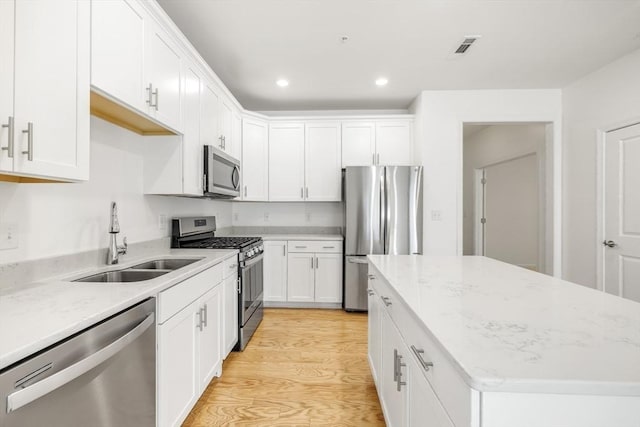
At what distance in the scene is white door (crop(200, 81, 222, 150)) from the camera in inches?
101

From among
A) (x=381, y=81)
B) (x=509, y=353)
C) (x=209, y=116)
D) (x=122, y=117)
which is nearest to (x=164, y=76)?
→ (x=122, y=117)

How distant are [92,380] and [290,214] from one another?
3473 millimetres

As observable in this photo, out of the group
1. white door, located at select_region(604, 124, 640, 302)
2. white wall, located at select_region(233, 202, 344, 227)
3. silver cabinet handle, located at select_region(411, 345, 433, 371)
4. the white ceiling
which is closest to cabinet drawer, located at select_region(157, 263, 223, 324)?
silver cabinet handle, located at select_region(411, 345, 433, 371)

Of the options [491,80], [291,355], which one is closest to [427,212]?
[491,80]

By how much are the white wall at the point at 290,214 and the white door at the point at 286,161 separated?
35 cm

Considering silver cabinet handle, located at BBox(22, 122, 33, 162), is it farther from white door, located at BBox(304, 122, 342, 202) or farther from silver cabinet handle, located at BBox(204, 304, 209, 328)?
white door, located at BBox(304, 122, 342, 202)

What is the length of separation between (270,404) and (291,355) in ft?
2.15

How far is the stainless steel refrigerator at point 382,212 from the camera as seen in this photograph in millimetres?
3586

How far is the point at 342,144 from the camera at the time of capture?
4.00 m

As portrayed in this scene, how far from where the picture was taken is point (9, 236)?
1276mm

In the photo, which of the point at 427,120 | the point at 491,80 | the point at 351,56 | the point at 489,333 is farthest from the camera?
the point at 427,120

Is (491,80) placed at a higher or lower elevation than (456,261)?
higher

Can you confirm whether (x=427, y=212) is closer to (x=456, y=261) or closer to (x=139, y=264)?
(x=456, y=261)

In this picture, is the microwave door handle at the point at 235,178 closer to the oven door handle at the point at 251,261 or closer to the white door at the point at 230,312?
the oven door handle at the point at 251,261
